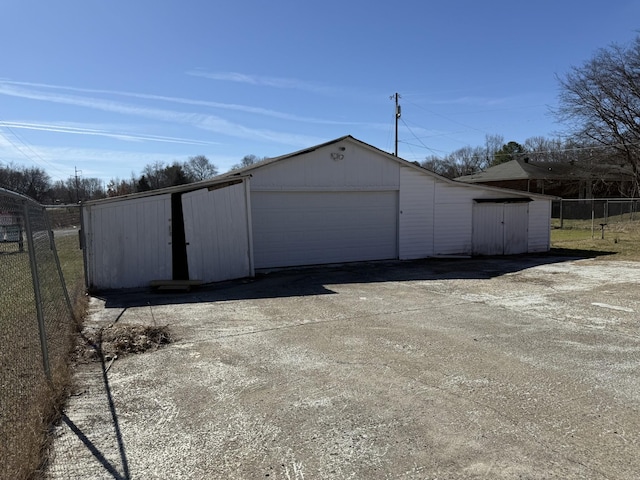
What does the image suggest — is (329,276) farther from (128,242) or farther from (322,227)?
(128,242)

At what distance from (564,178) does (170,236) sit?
39300 millimetres

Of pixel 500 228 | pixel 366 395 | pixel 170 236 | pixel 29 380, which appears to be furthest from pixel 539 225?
pixel 29 380

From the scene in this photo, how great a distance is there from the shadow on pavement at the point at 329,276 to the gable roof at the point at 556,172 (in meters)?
25.1

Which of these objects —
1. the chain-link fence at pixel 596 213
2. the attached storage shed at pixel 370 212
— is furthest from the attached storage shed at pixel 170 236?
the chain-link fence at pixel 596 213

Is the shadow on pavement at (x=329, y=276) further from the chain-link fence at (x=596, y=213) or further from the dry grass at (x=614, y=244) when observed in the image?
the chain-link fence at (x=596, y=213)

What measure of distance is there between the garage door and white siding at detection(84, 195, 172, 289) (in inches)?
117

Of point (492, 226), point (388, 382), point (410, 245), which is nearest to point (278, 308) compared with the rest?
point (388, 382)

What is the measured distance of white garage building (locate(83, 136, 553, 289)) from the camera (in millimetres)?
10234

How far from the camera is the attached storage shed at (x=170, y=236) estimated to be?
990cm

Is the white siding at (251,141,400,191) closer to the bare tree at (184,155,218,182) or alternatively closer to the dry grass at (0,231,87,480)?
the dry grass at (0,231,87,480)

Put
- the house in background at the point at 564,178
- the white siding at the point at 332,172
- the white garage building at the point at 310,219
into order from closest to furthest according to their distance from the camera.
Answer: the white garage building at the point at 310,219 < the white siding at the point at 332,172 < the house in background at the point at 564,178

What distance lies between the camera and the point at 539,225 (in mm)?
17344

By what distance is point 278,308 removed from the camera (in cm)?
803

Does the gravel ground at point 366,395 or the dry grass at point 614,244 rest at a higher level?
the dry grass at point 614,244
